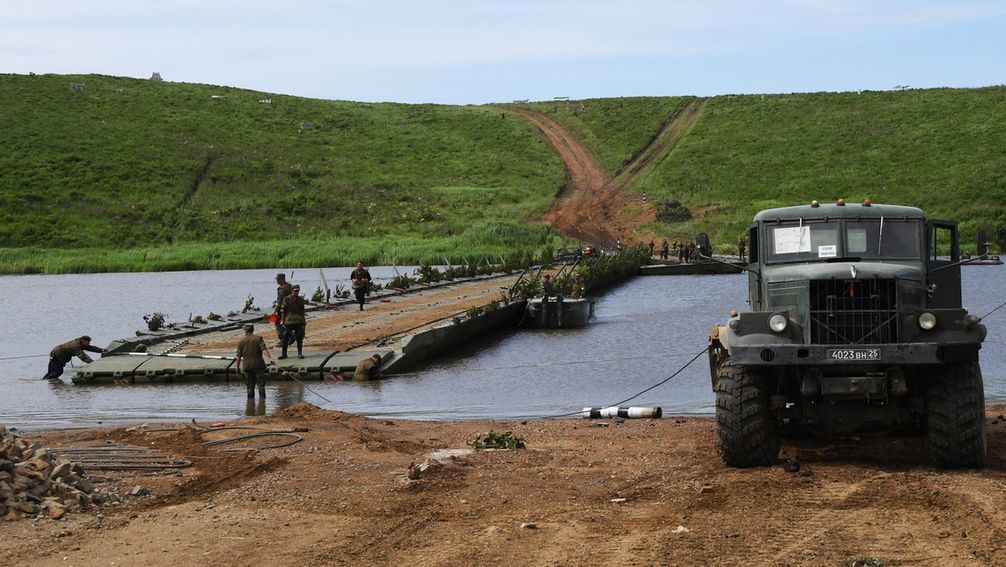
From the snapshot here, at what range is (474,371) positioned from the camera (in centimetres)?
2606

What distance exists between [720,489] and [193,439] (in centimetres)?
684

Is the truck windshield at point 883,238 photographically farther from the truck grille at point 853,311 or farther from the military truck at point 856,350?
the truck grille at point 853,311

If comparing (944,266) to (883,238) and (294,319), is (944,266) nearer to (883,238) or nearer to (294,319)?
(883,238)

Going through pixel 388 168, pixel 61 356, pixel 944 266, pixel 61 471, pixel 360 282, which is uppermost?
pixel 388 168

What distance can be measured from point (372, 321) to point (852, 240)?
21861 mm

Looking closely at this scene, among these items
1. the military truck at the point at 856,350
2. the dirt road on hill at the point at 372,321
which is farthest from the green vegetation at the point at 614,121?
the military truck at the point at 856,350

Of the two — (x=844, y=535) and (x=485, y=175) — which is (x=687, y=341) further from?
(x=485, y=175)

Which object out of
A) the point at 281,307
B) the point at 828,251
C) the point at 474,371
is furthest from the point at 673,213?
the point at 828,251

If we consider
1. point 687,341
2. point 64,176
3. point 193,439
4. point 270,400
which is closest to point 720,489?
point 193,439

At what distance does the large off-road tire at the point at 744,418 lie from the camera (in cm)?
1201

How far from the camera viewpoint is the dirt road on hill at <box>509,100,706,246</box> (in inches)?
3049

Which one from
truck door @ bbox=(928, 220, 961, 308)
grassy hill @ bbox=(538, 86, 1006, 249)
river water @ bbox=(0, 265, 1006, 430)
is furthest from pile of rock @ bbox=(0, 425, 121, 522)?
grassy hill @ bbox=(538, 86, 1006, 249)

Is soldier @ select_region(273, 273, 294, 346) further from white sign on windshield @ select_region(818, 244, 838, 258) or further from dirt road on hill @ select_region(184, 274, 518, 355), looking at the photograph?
white sign on windshield @ select_region(818, 244, 838, 258)

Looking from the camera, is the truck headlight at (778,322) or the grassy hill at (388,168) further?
the grassy hill at (388,168)
